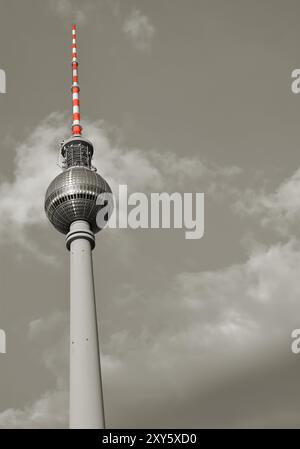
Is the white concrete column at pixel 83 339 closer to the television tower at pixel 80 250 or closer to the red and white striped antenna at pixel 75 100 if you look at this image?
the television tower at pixel 80 250

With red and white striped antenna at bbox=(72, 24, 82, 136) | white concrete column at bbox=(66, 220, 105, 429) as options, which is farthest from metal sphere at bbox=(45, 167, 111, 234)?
red and white striped antenna at bbox=(72, 24, 82, 136)

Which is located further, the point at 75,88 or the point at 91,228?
the point at 75,88

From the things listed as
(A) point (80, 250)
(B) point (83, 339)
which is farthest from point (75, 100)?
(B) point (83, 339)

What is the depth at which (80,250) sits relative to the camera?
80.1 metres

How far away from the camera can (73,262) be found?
79375 millimetres

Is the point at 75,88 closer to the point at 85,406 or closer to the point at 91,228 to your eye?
the point at 91,228

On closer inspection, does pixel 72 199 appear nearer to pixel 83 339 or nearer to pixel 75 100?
pixel 83 339

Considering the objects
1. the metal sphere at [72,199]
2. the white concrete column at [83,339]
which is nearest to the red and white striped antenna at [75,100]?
the metal sphere at [72,199]

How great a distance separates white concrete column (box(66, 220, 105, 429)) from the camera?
66500mm

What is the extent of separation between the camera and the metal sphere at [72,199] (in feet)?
278

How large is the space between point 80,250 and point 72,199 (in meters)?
8.51

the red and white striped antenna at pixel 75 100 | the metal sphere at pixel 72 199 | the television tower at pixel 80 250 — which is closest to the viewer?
the television tower at pixel 80 250
